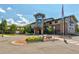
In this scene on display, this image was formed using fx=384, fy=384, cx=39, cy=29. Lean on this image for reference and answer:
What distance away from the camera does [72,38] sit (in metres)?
6.53

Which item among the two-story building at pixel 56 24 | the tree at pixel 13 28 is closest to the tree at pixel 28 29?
the two-story building at pixel 56 24

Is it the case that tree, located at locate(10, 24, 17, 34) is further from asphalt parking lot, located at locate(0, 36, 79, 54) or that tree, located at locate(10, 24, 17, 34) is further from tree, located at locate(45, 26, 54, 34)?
tree, located at locate(45, 26, 54, 34)

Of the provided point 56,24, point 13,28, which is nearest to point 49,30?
point 56,24

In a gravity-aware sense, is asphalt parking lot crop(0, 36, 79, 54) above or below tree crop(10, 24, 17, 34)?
below

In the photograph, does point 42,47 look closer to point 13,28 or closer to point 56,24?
point 56,24

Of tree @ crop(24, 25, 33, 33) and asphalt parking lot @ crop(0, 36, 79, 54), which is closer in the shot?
asphalt parking lot @ crop(0, 36, 79, 54)

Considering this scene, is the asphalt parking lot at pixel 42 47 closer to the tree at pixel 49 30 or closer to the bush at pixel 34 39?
the bush at pixel 34 39

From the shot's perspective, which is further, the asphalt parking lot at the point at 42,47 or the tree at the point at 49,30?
the tree at the point at 49,30

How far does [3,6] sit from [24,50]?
819mm

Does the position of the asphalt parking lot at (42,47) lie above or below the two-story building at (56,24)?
below

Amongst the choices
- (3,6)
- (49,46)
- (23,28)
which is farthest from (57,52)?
(3,6)

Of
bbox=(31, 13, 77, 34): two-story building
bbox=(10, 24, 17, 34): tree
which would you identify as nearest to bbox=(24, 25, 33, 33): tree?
bbox=(31, 13, 77, 34): two-story building

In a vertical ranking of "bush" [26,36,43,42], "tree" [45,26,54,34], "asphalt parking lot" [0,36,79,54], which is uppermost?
"tree" [45,26,54,34]

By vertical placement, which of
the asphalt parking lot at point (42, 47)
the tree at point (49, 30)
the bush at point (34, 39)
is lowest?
the asphalt parking lot at point (42, 47)
